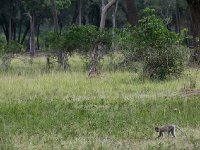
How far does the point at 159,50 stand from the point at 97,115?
7.42 m

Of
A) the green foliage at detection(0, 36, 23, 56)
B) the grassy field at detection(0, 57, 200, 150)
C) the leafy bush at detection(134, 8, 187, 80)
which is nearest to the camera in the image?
the grassy field at detection(0, 57, 200, 150)

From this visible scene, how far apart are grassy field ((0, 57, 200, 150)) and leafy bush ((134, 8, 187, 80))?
48.5 inches

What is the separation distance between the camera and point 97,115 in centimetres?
881

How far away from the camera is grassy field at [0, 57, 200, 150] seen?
22.8 feet

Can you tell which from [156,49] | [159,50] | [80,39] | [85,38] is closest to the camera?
[159,50]

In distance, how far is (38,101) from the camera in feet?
34.9

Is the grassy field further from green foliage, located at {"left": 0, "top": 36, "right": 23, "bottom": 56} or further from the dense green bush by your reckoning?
green foliage, located at {"left": 0, "top": 36, "right": 23, "bottom": 56}

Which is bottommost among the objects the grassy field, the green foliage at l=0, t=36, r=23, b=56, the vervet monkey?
the grassy field

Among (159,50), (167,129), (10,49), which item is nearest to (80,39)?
(10,49)

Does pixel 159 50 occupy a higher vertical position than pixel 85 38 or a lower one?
lower

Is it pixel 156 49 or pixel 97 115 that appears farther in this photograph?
pixel 156 49

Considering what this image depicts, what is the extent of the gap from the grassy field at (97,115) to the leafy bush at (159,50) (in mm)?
1231

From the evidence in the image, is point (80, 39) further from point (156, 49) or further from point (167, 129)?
point (167, 129)

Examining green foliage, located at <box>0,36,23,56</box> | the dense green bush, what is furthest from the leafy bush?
green foliage, located at <box>0,36,23,56</box>
